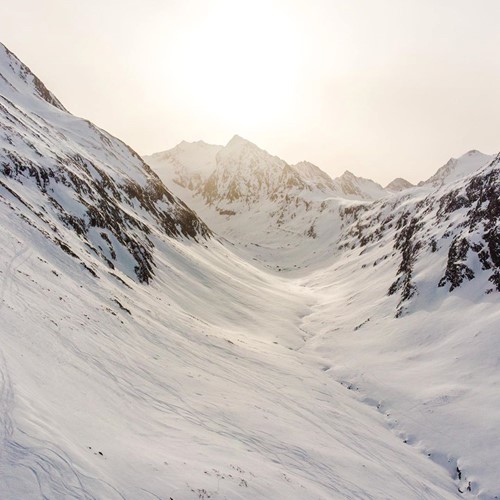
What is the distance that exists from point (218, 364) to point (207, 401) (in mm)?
8363

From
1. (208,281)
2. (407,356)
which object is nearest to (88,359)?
(407,356)

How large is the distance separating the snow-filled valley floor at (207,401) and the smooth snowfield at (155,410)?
10 cm

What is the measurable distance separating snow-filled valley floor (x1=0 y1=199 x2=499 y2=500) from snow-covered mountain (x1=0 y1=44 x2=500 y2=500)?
115 mm

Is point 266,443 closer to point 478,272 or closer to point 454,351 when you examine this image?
point 454,351

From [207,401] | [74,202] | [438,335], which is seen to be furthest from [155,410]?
[74,202]

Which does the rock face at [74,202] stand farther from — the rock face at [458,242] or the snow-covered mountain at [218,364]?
the rock face at [458,242]

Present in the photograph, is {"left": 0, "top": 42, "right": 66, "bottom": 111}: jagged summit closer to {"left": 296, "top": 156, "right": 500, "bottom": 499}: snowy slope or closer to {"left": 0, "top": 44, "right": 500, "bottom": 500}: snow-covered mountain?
{"left": 0, "top": 44, "right": 500, "bottom": 500}: snow-covered mountain

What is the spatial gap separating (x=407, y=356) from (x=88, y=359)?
1319 inches

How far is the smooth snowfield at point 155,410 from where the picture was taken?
11898 millimetres

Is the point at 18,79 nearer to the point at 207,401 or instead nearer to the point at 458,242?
the point at 207,401

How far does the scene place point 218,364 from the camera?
31953 mm

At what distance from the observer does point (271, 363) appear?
37.2 metres

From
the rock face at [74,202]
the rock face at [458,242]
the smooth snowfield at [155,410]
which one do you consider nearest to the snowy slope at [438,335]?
the rock face at [458,242]

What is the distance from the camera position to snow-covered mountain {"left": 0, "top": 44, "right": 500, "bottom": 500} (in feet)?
45.3
